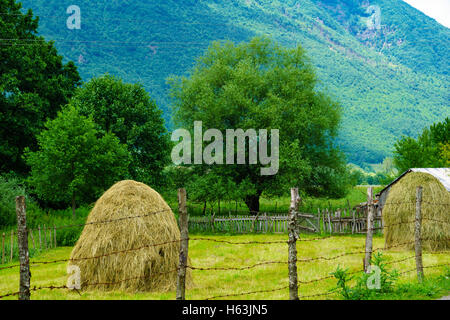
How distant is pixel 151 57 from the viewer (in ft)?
614

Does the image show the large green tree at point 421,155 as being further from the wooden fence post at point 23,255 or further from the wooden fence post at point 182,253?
the wooden fence post at point 23,255

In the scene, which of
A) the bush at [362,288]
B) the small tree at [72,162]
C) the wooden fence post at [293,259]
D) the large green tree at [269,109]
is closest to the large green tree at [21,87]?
the small tree at [72,162]

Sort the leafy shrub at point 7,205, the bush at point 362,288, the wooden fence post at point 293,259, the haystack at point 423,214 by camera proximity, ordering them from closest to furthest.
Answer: the wooden fence post at point 293,259, the bush at point 362,288, the haystack at point 423,214, the leafy shrub at point 7,205

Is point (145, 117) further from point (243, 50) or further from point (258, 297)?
point (258, 297)

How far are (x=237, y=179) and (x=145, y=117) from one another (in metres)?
9.44

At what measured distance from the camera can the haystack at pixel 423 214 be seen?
731 inches

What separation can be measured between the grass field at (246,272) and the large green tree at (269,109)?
12230 millimetres

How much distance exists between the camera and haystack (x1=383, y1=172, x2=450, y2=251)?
731 inches

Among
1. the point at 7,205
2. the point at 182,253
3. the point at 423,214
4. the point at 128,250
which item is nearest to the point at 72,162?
the point at 7,205

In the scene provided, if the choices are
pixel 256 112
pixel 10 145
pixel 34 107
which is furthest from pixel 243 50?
pixel 10 145

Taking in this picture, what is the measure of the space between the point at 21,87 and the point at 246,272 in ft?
99.8

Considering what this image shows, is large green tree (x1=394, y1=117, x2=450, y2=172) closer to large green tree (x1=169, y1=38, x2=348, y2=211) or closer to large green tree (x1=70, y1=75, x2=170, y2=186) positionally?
large green tree (x1=169, y1=38, x2=348, y2=211)
